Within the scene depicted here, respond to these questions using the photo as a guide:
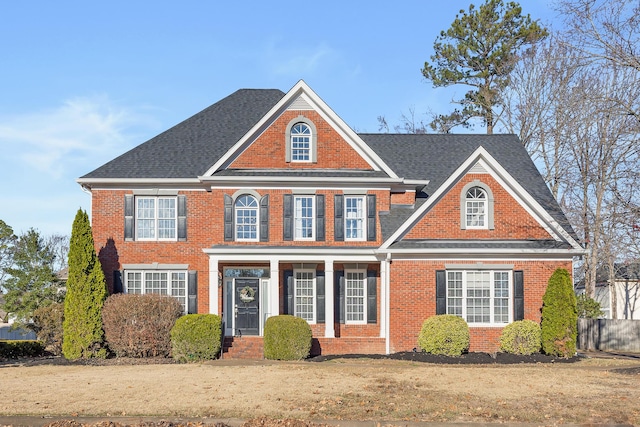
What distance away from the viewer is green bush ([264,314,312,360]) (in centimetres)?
2298

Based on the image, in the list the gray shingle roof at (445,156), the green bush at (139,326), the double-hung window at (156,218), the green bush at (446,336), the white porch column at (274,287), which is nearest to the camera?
the green bush at (446,336)

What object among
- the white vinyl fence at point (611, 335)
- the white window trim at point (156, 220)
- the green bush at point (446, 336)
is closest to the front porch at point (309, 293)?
the white window trim at point (156, 220)

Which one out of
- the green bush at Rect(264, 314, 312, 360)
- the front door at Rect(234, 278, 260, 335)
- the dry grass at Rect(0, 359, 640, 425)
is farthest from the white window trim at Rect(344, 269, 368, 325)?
the dry grass at Rect(0, 359, 640, 425)

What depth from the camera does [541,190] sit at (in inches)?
1118

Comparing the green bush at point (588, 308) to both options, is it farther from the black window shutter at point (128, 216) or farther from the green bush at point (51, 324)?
the green bush at point (51, 324)

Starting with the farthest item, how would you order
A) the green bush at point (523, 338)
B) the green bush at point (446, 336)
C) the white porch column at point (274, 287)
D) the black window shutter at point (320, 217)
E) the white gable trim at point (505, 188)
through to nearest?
the black window shutter at point (320, 217), the white porch column at point (274, 287), the white gable trim at point (505, 188), the green bush at point (523, 338), the green bush at point (446, 336)

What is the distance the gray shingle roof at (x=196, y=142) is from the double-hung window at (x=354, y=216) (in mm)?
5232

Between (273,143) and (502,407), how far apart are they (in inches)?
602

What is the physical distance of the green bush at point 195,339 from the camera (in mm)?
22703

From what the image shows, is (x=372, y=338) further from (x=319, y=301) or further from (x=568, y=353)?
(x=568, y=353)

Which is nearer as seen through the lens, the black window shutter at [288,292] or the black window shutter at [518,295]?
the black window shutter at [518,295]

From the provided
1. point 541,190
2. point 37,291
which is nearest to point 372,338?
point 541,190

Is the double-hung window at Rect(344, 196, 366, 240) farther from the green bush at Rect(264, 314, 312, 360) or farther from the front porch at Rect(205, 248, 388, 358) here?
the green bush at Rect(264, 314, 312, 360)

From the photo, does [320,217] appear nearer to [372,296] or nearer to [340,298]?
[340,298]
